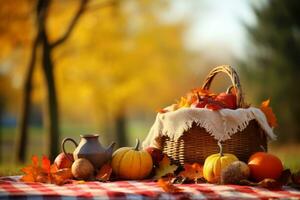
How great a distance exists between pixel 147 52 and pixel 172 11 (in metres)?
1.23

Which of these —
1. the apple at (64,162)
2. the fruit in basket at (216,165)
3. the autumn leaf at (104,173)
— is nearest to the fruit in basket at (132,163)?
the autumn leaf at (104,173)

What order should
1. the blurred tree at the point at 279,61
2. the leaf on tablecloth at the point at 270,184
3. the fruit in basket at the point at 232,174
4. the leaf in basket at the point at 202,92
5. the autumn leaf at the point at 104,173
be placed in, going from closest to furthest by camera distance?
1. the leaf on tablecloth at the point at 270,184
2. the fruit in basket at the point at 232,174
3. the autumn leaf at the point at 104,173
4. the leaf in basket at the point at 202,92
5. the blurred tree at the point at 279,61

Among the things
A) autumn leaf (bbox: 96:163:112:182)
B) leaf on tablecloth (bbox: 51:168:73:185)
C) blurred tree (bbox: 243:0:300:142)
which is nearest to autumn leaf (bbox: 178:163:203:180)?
autumn leaf (bbox: 96:163:112:182)

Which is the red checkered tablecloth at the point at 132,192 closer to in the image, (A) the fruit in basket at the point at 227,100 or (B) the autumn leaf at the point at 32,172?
(B) the autumn leaf at the point at 32,172

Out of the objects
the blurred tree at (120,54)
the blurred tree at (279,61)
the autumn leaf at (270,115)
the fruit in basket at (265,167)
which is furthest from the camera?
the blurred tree at (279,61)

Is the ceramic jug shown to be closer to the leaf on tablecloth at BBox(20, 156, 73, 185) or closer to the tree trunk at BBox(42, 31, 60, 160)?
the leaf on tablecloth at BBox(20, 156, 73, 185)

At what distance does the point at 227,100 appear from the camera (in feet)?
12.6

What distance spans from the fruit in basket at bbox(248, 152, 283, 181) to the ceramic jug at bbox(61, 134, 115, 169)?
104 centimetres

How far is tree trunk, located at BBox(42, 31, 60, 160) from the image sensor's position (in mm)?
8445

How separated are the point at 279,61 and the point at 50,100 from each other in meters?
6.70

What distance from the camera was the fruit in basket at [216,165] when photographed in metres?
3.36

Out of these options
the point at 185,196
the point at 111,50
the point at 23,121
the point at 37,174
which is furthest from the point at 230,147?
the point at 111,50

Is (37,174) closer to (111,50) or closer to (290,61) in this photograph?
(111,50)

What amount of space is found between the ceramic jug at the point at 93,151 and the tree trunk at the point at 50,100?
480 cm
